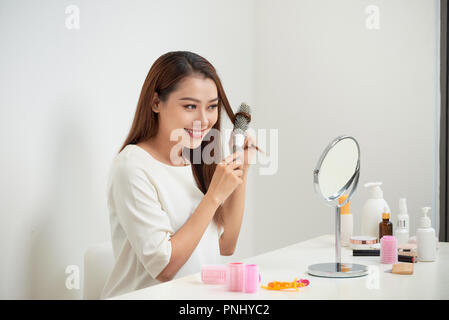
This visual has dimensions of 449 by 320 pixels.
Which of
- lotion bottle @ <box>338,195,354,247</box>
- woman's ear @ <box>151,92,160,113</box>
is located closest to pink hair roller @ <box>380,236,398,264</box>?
lotion bottle @ <box>338,195,354,247</box>

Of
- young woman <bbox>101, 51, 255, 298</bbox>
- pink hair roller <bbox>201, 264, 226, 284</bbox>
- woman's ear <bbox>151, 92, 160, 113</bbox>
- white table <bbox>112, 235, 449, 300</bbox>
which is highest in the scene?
woman's ear <bbox>151, 92, 160, 113</bbox>

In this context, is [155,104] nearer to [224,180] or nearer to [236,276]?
[224,180]

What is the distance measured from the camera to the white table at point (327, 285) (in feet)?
2.89

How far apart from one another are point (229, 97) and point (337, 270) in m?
1.34

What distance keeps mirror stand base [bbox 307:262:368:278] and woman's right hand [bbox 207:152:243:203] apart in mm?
296

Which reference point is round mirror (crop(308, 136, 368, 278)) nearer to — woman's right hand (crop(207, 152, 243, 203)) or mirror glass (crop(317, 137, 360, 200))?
mirror glass (crop(317, 137, 360, 200))

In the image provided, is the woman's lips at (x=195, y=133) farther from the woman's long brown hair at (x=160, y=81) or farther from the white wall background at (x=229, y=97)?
the white wall background at (x=229, y=97)

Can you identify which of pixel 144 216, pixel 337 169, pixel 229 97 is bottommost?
pixel 144 216

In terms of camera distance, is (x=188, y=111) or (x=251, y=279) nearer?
(x=251, y=279)

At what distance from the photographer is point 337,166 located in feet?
3.62

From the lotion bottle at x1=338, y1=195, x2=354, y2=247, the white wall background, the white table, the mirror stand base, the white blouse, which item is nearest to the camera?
the white table

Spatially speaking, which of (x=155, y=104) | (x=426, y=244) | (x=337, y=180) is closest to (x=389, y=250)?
(x=426, y=244)

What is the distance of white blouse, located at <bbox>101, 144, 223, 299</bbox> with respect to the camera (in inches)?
46.1
